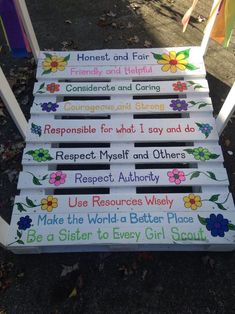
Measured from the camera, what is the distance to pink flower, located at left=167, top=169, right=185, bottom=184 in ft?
9.13

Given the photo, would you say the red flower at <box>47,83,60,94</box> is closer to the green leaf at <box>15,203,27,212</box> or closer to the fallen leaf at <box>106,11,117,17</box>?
the green leaf at <box>15,203,27,212</box>

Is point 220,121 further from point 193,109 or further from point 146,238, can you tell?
point 146,238

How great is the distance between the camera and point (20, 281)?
2.67 metres

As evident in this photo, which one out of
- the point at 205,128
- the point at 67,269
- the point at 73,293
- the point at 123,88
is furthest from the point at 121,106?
the point at 73,293

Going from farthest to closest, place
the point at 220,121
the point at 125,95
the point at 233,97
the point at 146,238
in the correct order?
the point at 125,95
the point at 220,121
the point at 233,97
the point at 146,238

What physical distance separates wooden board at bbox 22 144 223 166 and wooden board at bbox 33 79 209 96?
0.65m

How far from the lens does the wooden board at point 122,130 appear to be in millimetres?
3002

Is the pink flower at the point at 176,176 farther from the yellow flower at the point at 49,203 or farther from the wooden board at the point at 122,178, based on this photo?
the yellow flower at the point at 49,203

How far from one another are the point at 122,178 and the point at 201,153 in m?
0.75

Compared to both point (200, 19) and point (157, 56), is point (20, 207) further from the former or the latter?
point (200, 19)

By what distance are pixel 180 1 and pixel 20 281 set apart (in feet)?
13.4

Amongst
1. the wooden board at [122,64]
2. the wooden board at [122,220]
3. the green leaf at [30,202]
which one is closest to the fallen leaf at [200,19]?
the wooden board at [122,64]

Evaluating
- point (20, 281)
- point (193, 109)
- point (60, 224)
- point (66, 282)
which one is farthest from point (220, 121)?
point (20, 281)

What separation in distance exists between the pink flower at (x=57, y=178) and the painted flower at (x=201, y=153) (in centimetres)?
117
